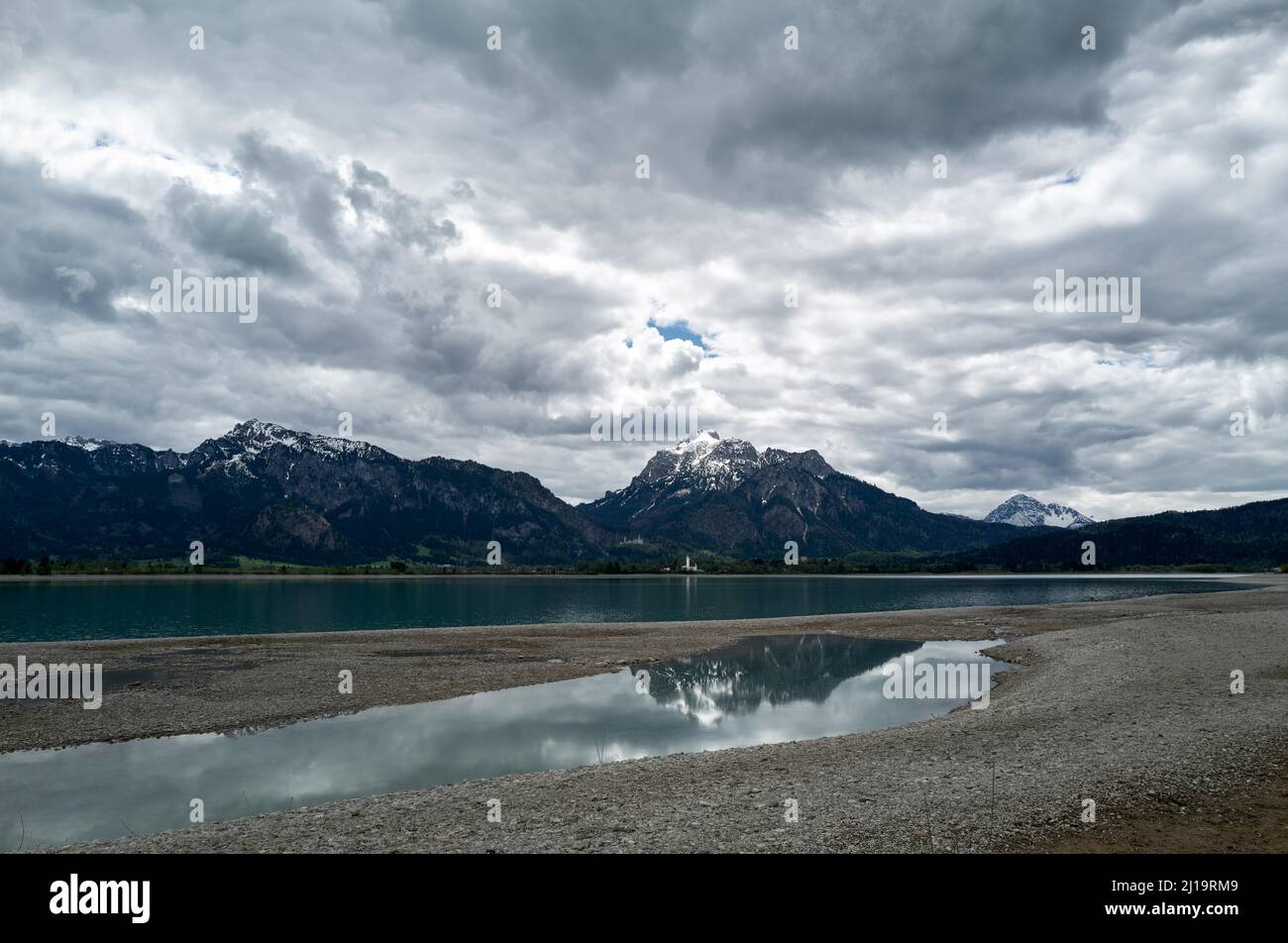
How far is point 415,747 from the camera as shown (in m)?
33.7

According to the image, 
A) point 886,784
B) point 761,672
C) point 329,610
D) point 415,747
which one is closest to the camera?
point 886,784

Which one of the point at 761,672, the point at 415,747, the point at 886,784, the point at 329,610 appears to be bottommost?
the point at 329,610

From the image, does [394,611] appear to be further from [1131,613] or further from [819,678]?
[1131,613]

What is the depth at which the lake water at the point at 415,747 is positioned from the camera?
83.0 feet

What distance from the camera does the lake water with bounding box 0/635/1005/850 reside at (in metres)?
25.3
